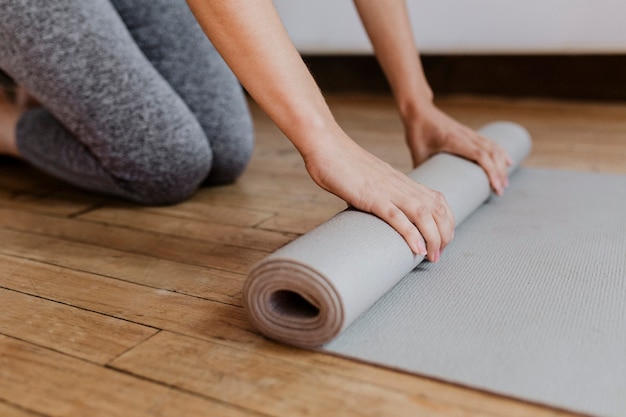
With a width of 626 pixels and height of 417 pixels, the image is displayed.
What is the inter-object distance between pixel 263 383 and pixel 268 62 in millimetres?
412

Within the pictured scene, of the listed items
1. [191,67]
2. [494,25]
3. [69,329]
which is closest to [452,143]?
[191,67]

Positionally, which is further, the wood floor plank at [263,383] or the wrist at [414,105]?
the wrist at [414,105]

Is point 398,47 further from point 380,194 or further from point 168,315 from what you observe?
point 168,315

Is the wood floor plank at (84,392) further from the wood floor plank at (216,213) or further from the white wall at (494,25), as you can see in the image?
the white wall at (494,25)

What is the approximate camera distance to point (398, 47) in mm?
1312

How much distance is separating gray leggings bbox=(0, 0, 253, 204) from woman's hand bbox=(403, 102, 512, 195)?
414 millimetres

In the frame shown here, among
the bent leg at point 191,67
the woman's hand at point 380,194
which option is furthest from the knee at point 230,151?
the woman's hand at point 380,194

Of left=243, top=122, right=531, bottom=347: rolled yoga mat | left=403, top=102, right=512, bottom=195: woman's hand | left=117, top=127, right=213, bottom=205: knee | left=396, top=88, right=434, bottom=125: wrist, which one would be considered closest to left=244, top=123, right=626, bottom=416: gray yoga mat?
left=243, top=122, right=531, bottom=347: rolled yoga mat

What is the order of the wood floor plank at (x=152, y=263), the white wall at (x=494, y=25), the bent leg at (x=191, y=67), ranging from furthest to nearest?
the white wall at (x=494, y=25), the bent leg at (x=191, y=67), the wood floor plank at (x=152, y=263)

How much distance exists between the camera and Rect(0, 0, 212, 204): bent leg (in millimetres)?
1193

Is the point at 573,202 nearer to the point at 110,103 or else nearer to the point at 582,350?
the point at 582,350

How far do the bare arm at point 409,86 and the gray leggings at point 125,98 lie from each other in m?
0.38

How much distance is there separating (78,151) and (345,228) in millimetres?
784

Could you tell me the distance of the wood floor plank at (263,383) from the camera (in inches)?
25.4
